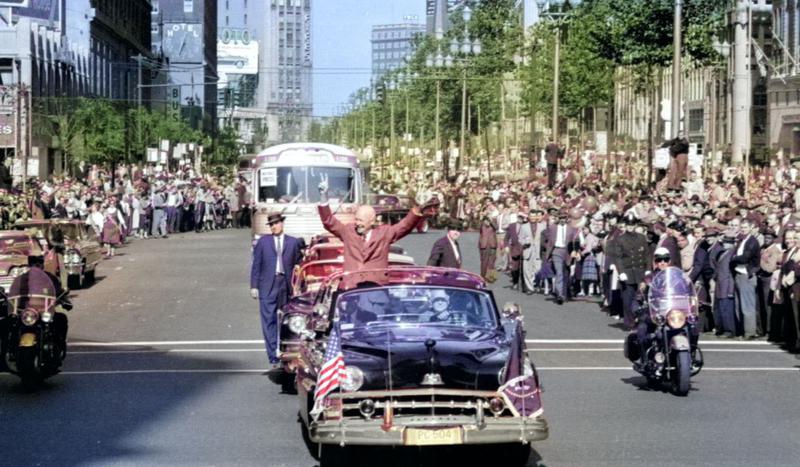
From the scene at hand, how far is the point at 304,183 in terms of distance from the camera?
134ft

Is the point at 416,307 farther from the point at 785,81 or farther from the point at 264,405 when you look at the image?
the point at 785,81

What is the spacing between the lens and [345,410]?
1166cm

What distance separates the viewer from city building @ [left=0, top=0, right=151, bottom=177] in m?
71.1

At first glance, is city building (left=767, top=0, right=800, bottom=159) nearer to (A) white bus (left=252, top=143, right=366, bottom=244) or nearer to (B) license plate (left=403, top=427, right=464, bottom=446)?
(A) white bus (left=252, top=143, right=366, bottom=244)

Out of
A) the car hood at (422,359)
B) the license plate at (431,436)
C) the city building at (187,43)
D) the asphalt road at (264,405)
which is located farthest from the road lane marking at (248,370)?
the city building at (187,43)

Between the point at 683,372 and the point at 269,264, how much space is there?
5.02m

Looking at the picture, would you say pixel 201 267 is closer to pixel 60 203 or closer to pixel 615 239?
pixel 60 203

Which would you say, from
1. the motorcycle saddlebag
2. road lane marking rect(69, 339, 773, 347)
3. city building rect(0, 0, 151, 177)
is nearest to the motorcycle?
road lane marking rect(69, 339, 773, 347)

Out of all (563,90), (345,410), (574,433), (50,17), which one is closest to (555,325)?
(574,433)

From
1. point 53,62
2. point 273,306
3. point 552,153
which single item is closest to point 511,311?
point 273,306

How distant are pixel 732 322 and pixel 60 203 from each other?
90.4ft

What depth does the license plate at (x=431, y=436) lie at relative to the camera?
11289 mm

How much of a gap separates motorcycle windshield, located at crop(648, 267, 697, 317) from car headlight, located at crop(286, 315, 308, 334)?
3.84 metres

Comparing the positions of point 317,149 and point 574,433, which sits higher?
→ point 317,149
